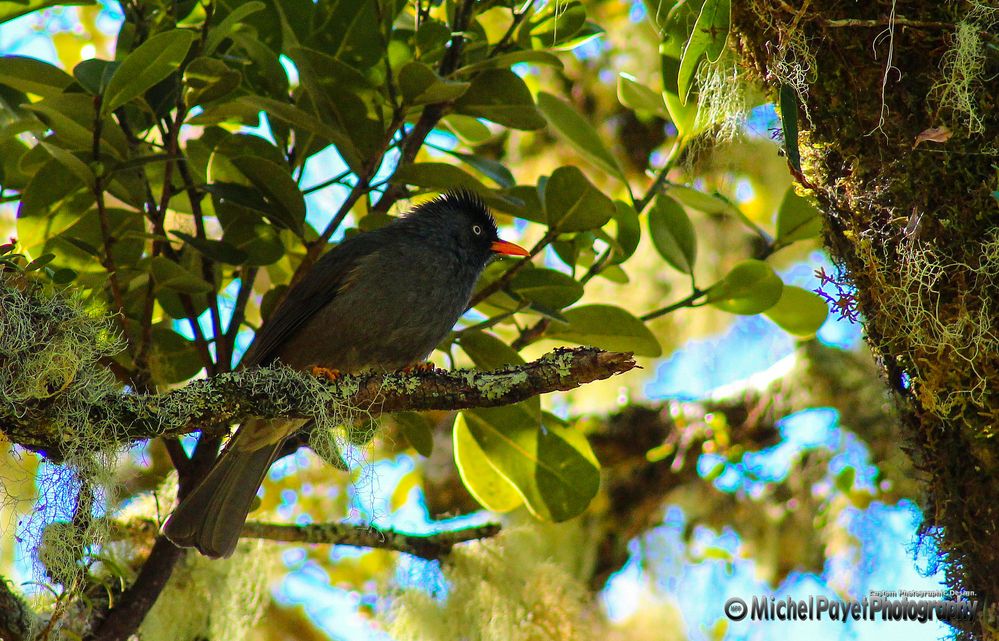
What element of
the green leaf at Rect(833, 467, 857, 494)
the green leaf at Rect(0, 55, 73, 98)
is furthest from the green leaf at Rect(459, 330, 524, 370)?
the green leaf at Rect(833, 467, 857, 494)

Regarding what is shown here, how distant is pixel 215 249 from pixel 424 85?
0.87 m

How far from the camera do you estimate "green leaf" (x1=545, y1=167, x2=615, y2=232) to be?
3.20m

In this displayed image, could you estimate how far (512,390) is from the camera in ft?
8.14

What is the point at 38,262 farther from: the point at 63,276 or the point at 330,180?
the point at 330,180

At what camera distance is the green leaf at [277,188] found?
3.20m

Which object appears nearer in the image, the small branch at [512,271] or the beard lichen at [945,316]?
the beard lichen at [945,316]

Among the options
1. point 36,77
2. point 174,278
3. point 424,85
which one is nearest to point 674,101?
point 424,85

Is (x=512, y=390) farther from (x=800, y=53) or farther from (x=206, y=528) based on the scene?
(x=206, y=528)

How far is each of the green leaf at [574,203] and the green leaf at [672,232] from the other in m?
0.42

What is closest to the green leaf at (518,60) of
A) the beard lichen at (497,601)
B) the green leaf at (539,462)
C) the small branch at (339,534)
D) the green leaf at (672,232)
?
the green leaf at (672,232)

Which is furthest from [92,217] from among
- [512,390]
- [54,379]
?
[512,390]

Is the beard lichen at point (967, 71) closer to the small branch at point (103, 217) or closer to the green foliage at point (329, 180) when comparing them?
the green foliage at point (329, 180)

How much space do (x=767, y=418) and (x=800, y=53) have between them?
3.68m

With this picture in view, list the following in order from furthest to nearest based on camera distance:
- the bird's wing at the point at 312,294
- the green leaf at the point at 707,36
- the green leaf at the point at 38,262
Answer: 1. the bird's wing at the point at 312,294
2. the green leaf at the point at 38,262
3. the green leaf at the point at 707,36
